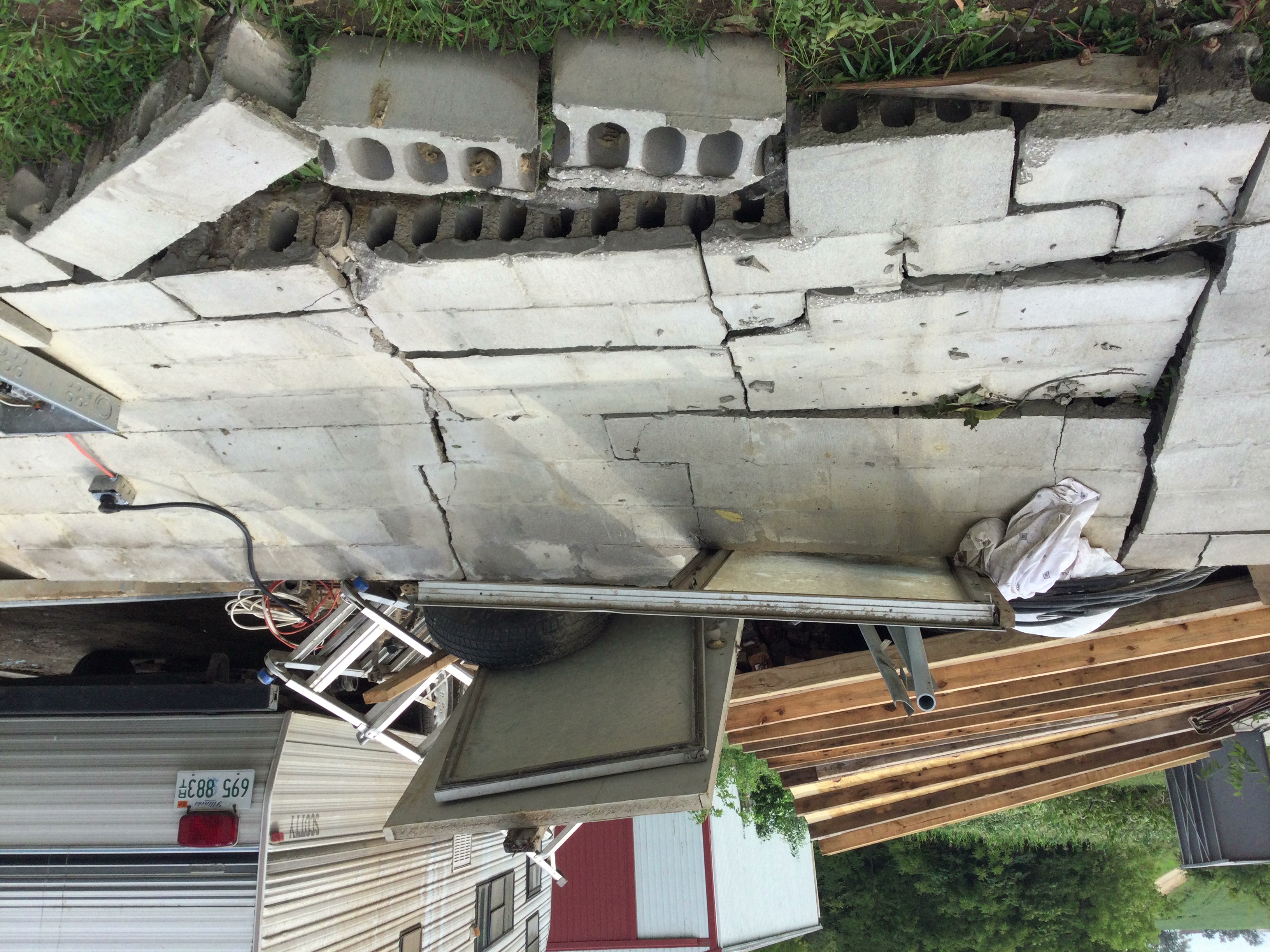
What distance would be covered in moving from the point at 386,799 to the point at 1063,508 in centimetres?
573

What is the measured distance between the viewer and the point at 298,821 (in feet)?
17.1

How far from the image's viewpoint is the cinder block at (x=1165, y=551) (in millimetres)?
3582

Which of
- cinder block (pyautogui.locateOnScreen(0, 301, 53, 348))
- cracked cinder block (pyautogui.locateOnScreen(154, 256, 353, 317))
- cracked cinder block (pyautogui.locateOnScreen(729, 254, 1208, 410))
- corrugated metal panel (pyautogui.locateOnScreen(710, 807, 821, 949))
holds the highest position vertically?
cinder block (pyautogui.locateOnScreen(0, 301, 53, 348))

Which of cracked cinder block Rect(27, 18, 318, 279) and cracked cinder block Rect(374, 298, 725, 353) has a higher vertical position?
cracked cinder block Rect(27, 18, 318, 279)

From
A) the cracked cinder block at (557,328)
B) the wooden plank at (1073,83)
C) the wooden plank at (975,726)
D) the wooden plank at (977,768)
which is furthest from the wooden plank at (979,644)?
the wooden plank at (977,768)

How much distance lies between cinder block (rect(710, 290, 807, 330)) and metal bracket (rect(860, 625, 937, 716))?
1264 mm

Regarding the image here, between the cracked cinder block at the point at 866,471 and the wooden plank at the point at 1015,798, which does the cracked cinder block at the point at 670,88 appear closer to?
the cracked cinder block at the point at 866,471

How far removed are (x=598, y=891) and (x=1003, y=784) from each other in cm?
937

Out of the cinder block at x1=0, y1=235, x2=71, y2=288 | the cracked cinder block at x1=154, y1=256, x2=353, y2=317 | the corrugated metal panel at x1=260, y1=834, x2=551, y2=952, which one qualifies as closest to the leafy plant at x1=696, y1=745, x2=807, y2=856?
the corrugated metal panel at x1=260, y1=834, x2=551, y2=952

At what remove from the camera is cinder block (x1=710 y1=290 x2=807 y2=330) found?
3.05 m

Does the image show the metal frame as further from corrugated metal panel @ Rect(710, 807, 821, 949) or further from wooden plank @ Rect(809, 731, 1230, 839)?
corrugated metal panel @ Rect(710, 807, 821, 949)

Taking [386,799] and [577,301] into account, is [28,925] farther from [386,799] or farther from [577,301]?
[577,301]

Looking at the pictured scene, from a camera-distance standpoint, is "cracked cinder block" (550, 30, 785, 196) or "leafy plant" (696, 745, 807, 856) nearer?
"cracked cinder block" (550, 30, 785, 196)

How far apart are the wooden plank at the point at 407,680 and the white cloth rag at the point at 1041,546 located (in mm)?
3294
